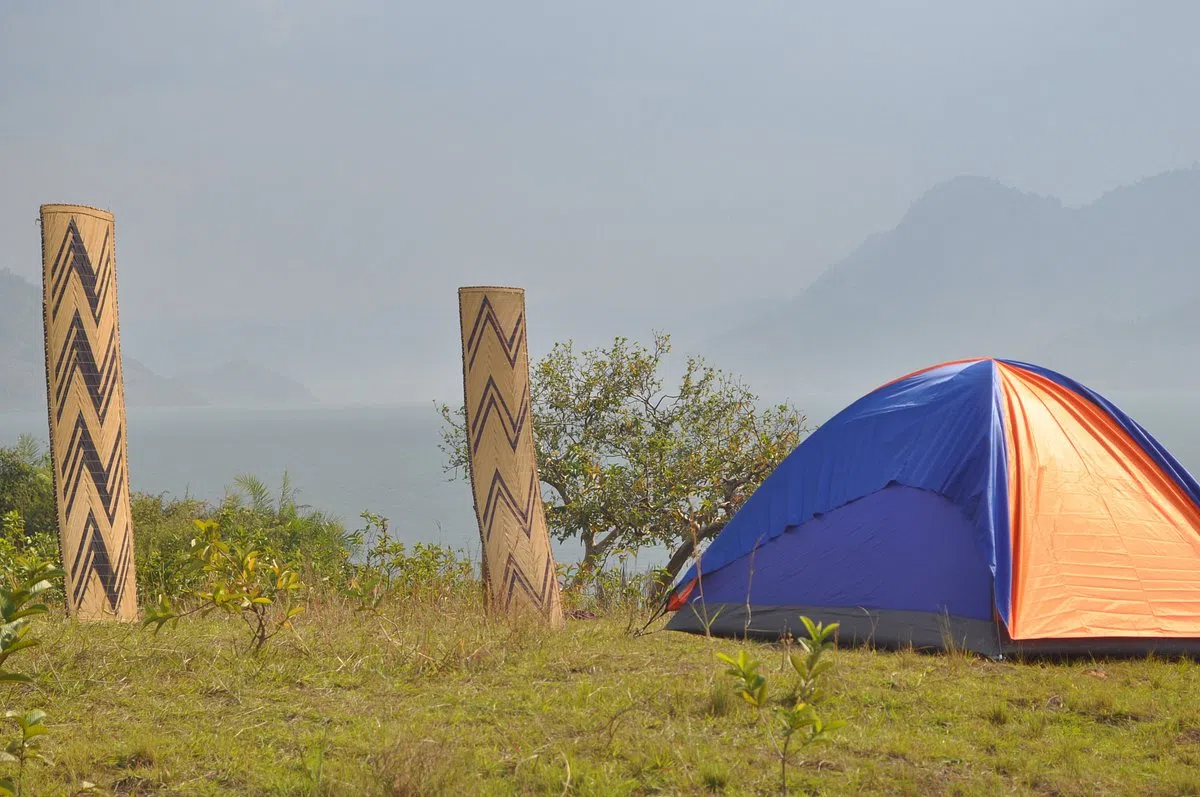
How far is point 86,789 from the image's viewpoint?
10.8 feet

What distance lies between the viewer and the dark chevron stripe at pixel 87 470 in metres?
6.71

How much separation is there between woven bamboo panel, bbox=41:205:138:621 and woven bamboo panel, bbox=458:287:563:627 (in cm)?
245

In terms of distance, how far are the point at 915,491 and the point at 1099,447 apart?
1.34 m

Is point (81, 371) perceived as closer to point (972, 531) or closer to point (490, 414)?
point (490, 414)

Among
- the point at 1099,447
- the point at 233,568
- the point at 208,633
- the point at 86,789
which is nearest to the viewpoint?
the point at 86,789

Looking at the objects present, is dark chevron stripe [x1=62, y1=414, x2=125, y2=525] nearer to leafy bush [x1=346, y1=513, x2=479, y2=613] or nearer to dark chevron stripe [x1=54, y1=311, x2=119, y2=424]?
dark chevron stripe [x1=54, y1=311, x2=119, y2=424]

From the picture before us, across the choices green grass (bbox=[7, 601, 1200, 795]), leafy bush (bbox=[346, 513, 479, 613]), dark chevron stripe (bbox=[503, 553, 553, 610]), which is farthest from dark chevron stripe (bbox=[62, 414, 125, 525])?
dark chevron stripe (bbox=[503, 553, 553, 610])

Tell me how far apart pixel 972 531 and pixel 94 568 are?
5719mm

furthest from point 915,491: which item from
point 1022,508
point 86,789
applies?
point 86,789

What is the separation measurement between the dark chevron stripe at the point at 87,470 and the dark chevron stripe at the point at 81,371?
0.51 ft

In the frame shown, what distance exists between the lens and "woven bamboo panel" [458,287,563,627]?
671cm

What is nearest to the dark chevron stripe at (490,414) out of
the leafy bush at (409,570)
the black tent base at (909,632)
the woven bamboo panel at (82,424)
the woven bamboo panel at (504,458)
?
the woven bamboo panel at (504,458)

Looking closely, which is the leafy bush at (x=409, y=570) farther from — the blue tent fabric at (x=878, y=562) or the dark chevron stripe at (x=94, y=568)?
the blue tent fabric at (x=878, y=562)

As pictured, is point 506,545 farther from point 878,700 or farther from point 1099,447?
point 1099,447
